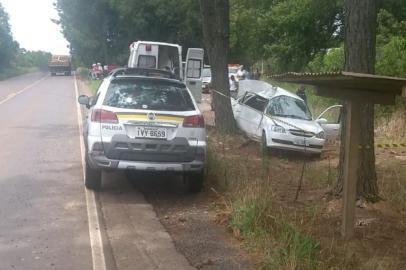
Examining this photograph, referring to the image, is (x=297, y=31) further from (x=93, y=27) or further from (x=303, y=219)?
(x=93, y=27)

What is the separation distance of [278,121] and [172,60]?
8.33m

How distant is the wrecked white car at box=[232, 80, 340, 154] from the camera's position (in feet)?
42.9

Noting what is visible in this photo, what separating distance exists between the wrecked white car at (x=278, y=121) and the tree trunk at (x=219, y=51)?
72 centimetres

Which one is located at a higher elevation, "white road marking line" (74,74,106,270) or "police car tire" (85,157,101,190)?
"police car tire" (85,157,101,190)

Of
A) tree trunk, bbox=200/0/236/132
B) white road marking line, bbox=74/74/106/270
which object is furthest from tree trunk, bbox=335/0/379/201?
tree trunk, bbox=200/0/236/132

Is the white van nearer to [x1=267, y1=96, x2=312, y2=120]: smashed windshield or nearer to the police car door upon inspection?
the police car door

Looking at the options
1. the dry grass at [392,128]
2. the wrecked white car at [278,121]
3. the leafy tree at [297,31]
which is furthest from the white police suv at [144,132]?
the leafy tree at [297,31]

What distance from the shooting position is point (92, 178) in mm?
8609

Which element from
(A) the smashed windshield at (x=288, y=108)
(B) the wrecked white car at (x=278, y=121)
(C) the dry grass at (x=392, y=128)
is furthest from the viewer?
(C) the dry grass at (x=392, y=128)

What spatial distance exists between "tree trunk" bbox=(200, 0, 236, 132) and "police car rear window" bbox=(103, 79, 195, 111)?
5671 millimetres

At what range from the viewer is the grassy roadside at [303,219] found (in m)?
5.36

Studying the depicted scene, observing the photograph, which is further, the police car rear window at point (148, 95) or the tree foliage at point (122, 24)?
the tree foliage at point (122, 24)

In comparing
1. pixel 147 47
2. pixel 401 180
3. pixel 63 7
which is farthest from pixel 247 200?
pixel 63 7

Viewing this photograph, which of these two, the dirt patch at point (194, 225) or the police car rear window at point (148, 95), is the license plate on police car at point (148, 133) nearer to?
the police car rear window at point (148, 95)
